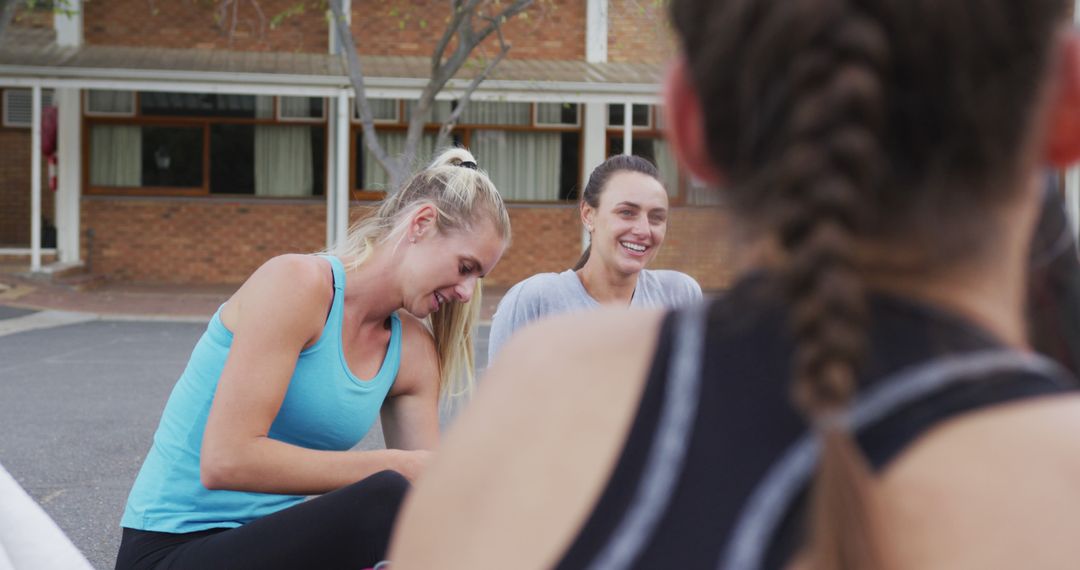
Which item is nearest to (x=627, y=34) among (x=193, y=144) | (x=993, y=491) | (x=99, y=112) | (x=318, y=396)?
(x=193, y=144)

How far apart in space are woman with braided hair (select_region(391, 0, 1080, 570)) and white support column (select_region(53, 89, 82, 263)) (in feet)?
A: 61.4

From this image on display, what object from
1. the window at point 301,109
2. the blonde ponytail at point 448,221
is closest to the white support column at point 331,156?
the window at point 301,109

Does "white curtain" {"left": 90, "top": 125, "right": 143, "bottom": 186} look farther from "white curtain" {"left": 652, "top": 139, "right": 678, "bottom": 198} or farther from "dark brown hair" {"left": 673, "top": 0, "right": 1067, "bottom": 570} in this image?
"dark brown hair" {"left": 673, "top": 0, "right": 1067, "bottom": 570}

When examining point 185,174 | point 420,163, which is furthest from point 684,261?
point 185,174

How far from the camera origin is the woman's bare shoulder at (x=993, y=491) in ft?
2.46

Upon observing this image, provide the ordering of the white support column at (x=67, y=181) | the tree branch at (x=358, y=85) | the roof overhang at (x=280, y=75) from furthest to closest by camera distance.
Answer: the white support column at (x=67, y=181)
the roof overhang at (x=280, y=75)
the tree branch at (x=358, y=85)

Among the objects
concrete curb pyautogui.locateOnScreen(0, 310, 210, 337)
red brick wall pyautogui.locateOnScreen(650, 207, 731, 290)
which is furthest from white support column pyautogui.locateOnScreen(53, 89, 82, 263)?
red brick wall pyautogui.locateOnScreen(650, 207, 731, 290)

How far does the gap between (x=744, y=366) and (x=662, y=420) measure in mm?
73

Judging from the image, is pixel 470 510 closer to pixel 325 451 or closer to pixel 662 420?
pixel 662 420

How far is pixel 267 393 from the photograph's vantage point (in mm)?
2566

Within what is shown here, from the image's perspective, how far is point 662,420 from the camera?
0.86 m

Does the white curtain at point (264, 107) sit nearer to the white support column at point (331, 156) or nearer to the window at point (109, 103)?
the white support column at point (331, 156)

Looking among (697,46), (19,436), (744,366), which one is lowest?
(19,436)

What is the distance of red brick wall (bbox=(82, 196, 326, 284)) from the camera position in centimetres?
1831
